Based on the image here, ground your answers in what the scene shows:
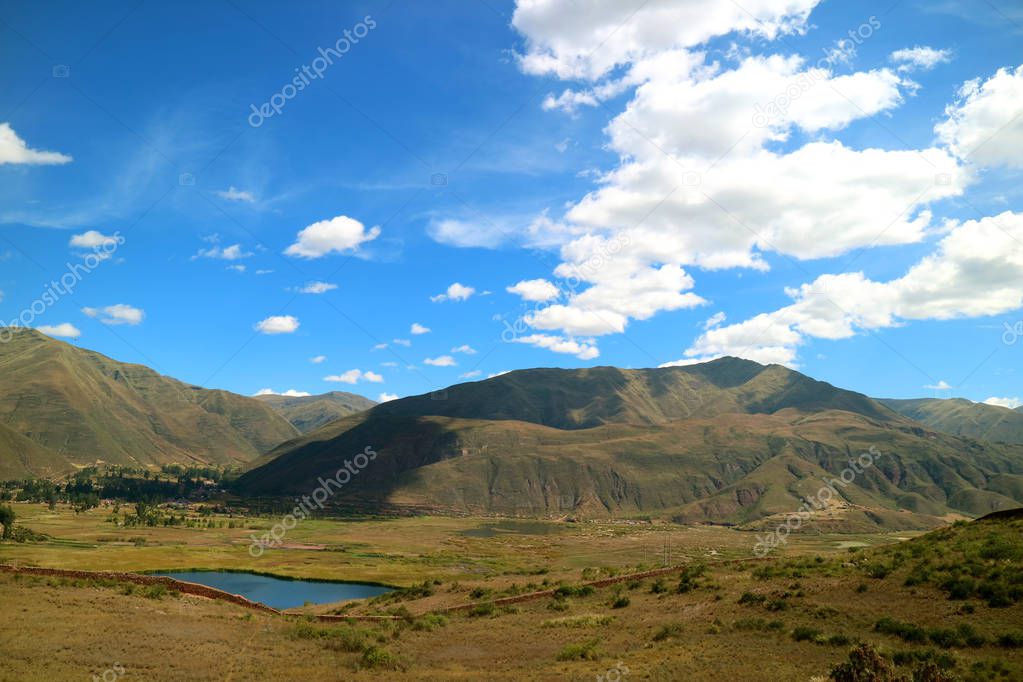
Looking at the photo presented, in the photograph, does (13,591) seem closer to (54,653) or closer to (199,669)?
(54,653)

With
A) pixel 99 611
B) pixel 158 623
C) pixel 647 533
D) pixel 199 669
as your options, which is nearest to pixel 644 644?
pixel 199 669

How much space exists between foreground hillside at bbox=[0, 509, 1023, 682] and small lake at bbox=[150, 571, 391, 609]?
4050 centimetres

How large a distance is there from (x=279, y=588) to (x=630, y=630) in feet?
247

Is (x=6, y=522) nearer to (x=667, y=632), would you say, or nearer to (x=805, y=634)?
(x=667, y=632)

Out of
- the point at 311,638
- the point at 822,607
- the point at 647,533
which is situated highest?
the point at 822,607

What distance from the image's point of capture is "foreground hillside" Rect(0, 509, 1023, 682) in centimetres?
3058

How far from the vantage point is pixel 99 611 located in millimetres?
42625

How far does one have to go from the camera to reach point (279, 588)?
98.4 m

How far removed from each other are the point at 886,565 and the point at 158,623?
5209 cm
